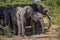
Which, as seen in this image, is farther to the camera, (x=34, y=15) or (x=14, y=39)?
(x=34, y=15)

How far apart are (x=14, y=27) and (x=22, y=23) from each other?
931 mm

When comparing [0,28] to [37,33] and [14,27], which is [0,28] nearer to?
[14,27]

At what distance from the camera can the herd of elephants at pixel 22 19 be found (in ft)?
28.3

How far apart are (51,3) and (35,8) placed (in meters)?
5.67

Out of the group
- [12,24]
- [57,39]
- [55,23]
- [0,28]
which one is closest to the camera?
[57,39]

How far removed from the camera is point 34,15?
367 inches

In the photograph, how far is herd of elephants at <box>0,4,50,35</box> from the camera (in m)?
8.62

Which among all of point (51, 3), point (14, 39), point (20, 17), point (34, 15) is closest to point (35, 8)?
point (34, 15)

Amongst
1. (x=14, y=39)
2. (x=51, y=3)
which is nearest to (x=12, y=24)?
(x=14, y=39)

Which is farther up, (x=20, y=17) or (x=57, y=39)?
(x=20, y=17)

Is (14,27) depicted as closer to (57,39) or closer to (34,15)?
(34,15)

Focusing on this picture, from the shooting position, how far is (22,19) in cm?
858

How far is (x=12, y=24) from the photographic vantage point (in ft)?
31.8

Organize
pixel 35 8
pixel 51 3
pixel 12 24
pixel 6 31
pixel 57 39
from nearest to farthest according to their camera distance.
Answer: pixel 57 39
pixel 6 31
pixel 12 24
pixel 35 8
pixel 51 3
